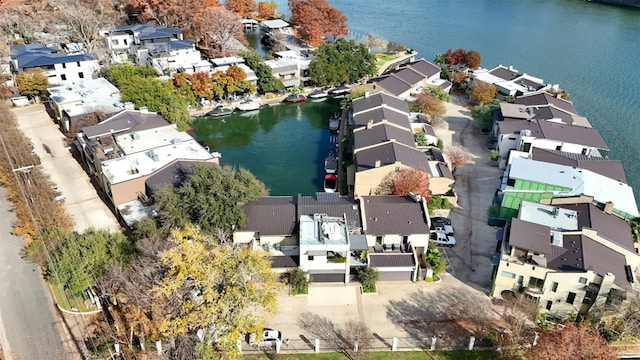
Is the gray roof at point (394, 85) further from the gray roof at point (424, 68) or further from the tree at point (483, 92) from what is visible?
the tree at point (483, 92)

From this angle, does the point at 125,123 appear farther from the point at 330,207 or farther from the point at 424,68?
the point at 424,68

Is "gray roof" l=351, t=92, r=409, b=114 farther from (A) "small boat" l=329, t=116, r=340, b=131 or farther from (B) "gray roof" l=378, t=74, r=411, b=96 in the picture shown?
(B) "gray roof" l=378, t=74, r=411, b=96

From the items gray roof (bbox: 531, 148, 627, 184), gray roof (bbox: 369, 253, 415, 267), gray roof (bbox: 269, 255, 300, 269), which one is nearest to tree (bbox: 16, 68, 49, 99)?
gray roof (bbox: 269, 255, 300, 269)

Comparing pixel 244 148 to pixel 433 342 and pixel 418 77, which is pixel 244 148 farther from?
pixel 433 342

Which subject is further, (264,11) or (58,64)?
(264,11)

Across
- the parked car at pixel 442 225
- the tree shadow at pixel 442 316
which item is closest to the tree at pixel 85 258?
the tree shadow at pixel 442 316

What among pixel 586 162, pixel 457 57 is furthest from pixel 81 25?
pixel 586 162
